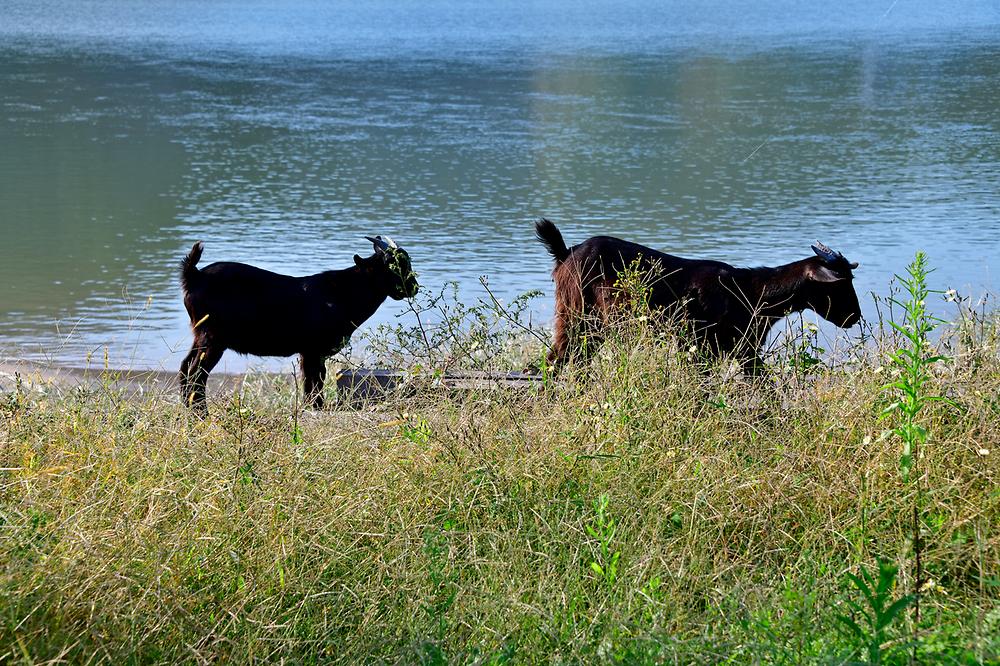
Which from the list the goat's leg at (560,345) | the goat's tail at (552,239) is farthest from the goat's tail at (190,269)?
the goat's leg at (560,345)

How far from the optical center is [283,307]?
7.42 meters

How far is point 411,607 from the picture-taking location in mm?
3980

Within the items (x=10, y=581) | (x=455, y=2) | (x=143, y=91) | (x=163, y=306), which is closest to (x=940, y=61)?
(x=143, y=91)

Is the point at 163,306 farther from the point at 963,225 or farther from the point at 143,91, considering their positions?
the point at 143,91

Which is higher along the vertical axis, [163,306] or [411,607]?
[411,607]

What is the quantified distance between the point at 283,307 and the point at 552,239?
1.61 m

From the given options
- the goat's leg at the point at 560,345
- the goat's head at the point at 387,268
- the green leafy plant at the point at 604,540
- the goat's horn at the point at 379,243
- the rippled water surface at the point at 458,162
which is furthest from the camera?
the rippled water surface at the point at 458,162

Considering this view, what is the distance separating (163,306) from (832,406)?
25.9ft

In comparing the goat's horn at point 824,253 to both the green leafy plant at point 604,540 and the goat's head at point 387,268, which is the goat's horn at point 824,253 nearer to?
the goat's head at point 387,268

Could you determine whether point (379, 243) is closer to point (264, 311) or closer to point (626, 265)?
point (264, 311)

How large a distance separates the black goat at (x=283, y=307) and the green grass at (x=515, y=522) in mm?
1645

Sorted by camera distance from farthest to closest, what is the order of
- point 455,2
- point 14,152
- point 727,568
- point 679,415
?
point 455,2 → point 14,152 → point 679,415 → point 727,568

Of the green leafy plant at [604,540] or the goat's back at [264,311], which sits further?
the goat's back at [264,311]

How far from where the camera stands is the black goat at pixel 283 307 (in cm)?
728
